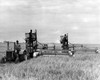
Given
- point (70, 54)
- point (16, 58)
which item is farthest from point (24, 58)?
point (70, 54)

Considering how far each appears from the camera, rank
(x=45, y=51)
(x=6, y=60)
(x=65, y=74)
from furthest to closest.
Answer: (x=45, y=51) < (x=6, y=60) < (x=65, y=74)

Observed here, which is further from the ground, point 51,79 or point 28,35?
point 28,35

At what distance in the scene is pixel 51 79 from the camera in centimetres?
1177

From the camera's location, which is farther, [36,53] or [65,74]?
[36,53]

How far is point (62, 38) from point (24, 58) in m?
10.1

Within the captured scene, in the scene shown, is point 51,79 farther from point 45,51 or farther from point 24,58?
point 45,51

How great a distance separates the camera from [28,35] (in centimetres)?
3203

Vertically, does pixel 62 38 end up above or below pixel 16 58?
above

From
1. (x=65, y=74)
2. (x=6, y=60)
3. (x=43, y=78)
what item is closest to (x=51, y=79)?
(x=43, y=78)

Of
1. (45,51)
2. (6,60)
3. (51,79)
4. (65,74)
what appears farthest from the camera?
(45,51)

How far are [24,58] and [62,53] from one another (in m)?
A: 5.51

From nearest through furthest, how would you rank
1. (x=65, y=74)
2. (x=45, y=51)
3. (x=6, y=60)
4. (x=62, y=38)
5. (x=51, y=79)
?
(x=51, y=79) < (x=65, y=74) < (x=6, y=60) < (x=45, y=51) < (x=62, y=38)

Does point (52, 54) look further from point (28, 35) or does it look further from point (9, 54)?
point (9, 54)

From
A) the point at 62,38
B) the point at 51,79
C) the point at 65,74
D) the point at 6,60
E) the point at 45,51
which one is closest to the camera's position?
the point at 51,79
